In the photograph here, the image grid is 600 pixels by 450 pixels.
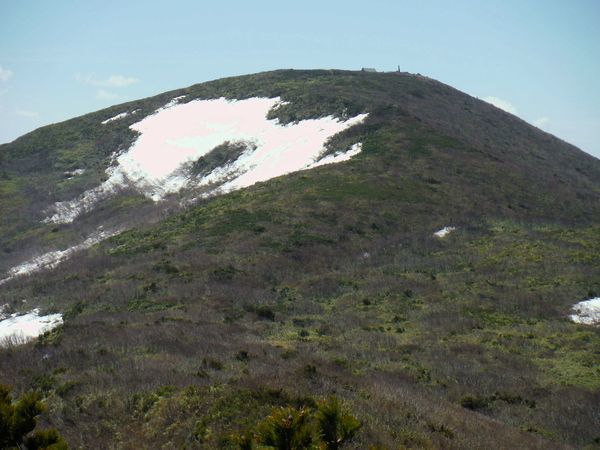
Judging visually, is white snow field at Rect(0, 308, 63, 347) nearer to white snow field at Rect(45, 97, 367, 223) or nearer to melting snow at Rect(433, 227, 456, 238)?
melting snow at Rect(433, 227, 456, 238)

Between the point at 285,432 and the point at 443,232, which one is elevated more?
the point at 285,432

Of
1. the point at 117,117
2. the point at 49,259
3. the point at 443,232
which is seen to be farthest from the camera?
the point at 117,117

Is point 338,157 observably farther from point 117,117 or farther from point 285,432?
point 285,432

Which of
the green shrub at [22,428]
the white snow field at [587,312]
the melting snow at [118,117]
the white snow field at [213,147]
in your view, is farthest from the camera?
the melting snow at [118,117]

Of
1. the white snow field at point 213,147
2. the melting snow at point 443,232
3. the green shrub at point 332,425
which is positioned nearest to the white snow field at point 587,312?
the melting snow at point 443,232

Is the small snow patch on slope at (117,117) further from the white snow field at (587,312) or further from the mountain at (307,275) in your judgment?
the white snow field at (587,312)

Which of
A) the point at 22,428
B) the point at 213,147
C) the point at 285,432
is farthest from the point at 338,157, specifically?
the point at 285,432
